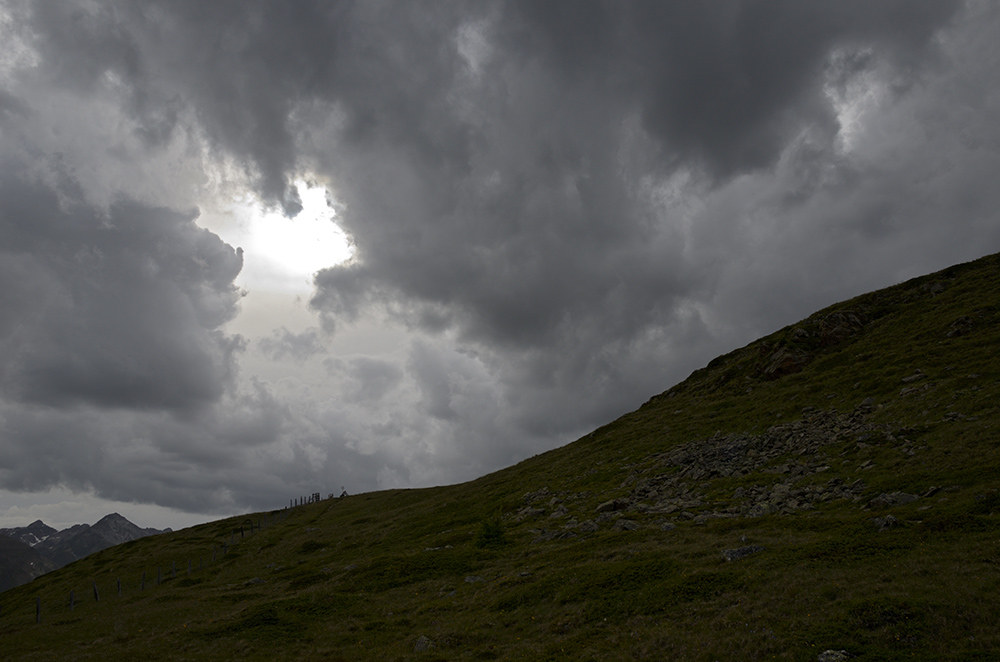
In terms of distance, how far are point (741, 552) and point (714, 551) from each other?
7.61 feet

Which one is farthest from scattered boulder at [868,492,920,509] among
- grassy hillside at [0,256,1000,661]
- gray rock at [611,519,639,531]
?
gray rock at [611,519,639,531]

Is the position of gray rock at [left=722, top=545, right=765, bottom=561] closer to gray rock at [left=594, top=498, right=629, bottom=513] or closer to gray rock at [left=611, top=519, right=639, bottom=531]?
gray rock at [left=611, top=519, right=639, bottom=531]

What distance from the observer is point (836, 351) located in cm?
Answer: 8194

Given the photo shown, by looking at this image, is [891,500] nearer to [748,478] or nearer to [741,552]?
[741,552]

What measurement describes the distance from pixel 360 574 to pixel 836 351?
7539 cm

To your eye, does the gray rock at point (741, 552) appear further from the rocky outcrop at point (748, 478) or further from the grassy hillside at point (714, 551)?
the grassy hillside at point (714, 551)

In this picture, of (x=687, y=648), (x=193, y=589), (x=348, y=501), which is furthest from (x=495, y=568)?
(x=348, y=501)

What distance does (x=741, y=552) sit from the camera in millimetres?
30859

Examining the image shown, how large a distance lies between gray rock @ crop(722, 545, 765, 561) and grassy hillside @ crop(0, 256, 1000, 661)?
437 millimetres

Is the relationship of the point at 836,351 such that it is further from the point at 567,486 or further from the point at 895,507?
the point at 895,507

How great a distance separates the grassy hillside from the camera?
2273cm

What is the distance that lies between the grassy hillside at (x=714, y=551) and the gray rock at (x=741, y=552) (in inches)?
17.2

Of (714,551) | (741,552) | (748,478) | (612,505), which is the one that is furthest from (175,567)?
(741,552)

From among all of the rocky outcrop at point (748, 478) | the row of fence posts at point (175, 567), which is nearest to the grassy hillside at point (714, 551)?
the rocky outcrop at point (748, 478)
